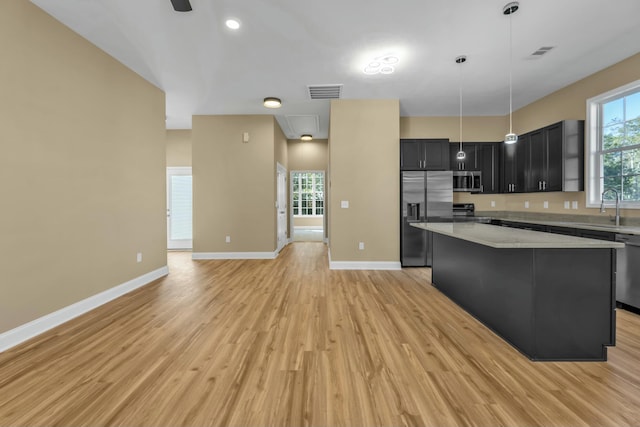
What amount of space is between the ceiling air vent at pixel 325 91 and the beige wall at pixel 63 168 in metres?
2.53

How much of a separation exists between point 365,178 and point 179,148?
493 cm

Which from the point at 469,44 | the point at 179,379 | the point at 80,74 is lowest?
the point at 179,379

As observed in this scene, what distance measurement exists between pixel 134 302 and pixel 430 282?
3.95 metres

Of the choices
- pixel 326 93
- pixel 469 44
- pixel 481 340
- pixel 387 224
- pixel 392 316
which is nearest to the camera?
pixel 481 340

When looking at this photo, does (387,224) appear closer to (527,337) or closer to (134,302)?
(527,337)

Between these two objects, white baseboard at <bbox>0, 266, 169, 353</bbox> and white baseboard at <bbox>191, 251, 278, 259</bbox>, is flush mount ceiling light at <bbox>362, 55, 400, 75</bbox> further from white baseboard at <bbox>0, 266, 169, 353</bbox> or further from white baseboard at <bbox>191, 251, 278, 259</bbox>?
white baseboard at <bbox>0, 266, 169, 353</bbox>

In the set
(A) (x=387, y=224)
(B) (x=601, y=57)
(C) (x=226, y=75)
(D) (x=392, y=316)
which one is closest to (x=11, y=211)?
(C) (x=226, y=75)

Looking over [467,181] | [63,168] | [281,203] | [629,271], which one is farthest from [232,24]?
[629,271]

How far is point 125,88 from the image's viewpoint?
11.7ft

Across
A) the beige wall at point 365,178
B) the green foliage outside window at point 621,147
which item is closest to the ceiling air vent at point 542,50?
the green foliage outside window at point 621,147

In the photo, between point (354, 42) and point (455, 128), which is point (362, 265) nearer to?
point (354, 42)

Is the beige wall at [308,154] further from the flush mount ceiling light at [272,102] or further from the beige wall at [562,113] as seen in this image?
the beige wall at [562,113]

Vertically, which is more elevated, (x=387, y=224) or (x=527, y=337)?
(x=387, y=224)

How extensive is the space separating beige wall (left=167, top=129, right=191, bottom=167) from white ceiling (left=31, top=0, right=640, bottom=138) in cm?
226
